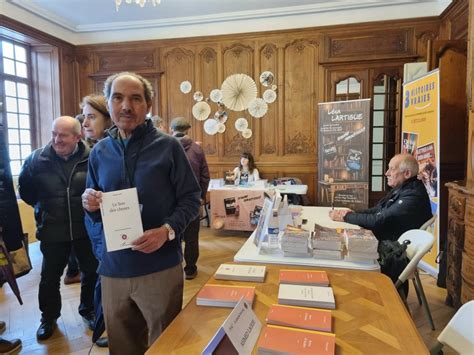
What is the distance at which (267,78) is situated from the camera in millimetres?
5336

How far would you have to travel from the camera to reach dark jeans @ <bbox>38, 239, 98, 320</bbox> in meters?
2.30

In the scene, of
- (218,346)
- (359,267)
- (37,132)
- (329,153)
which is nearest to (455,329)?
(359,267)

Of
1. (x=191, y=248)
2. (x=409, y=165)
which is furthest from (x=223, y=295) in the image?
(x=191, y=248)

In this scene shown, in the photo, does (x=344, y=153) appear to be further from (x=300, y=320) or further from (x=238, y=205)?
(x=300, y=320)

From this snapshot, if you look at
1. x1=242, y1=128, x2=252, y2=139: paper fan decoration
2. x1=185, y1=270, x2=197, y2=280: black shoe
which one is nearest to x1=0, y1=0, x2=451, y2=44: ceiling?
x1=242, y1=128, x2=252, y2=139: paper fan decoration

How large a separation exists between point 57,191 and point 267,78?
3884 mm

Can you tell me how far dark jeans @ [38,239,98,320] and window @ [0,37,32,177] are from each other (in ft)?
11.2

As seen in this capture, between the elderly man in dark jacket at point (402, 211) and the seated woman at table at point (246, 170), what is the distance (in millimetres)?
2740

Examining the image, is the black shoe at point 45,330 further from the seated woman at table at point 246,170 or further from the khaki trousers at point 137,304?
the seated woman at table at point 246,170

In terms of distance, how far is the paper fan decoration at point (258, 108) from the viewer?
5391 millimetres

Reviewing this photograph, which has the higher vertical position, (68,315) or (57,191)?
(57,191)

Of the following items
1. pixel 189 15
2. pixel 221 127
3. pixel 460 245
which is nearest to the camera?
pixel 460 245

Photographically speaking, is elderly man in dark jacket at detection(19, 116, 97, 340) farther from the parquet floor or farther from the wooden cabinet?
the wooden cabinet

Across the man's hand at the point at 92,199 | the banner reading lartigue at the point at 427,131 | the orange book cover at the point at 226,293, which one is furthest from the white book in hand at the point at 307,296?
the banner reading lartigue at the point at 427,131
